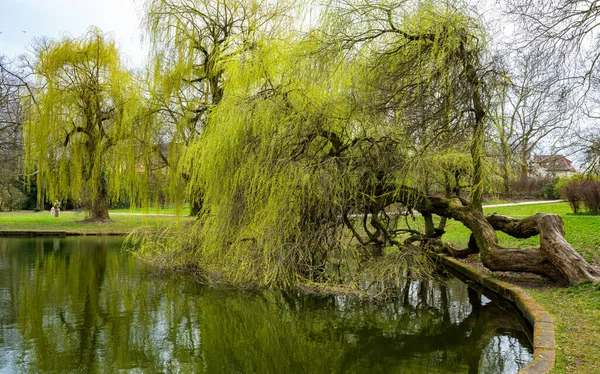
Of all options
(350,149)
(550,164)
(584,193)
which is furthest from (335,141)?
(550,164)

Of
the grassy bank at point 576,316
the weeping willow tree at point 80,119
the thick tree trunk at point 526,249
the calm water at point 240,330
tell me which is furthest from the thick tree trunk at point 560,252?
the weeping willow tree at point 80,119

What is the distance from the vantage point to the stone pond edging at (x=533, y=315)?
419 centimetres

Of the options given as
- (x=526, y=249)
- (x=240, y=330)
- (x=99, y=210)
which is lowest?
(x=240, y=330)

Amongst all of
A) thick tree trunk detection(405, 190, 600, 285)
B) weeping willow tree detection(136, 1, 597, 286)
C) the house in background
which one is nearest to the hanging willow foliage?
weeping willow tree detection(136, 1, 597, 286)

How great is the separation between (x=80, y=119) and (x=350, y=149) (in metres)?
13.6

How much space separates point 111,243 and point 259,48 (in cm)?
986

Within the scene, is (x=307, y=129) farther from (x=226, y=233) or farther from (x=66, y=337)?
(x=66, y=337)

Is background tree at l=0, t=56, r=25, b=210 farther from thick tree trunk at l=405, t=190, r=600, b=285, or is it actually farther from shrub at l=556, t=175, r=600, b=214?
shrub at l=556, t=175, r=600, b=214

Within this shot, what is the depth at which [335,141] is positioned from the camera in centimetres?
910

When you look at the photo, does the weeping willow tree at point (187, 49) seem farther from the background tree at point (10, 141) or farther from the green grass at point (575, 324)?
the green grass at point (575, 324)

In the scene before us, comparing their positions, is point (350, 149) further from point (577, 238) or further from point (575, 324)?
point (577, 238)

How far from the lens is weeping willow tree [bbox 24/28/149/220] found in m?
17.3

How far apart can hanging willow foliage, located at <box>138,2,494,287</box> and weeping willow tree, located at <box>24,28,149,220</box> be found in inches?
338

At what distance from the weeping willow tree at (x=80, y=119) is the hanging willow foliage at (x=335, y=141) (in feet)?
28.2
